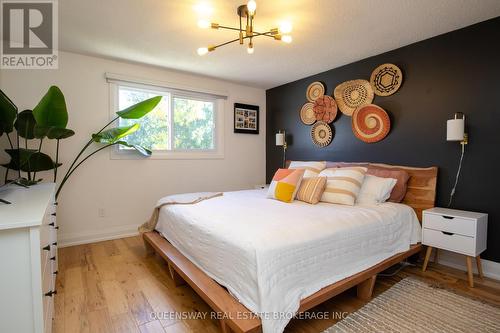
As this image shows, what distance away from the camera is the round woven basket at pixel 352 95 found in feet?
10.4

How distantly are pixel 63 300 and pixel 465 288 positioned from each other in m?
3.20

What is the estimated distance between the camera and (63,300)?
193 cm

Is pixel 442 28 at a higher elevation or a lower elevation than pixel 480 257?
higher

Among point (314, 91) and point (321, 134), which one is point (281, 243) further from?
point (314, 91)

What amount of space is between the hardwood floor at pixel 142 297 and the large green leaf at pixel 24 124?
1309 mm

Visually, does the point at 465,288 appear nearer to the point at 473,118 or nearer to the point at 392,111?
the point at 473,118

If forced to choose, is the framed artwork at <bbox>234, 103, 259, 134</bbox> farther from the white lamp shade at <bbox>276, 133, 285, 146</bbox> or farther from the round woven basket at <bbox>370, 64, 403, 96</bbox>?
the round woven basket at <bbox>370, 64, 403, 96</bbox>

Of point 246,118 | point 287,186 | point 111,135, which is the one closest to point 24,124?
point 111,135

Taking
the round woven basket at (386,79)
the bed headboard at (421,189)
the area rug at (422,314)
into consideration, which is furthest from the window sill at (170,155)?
the area rug at (422,314)

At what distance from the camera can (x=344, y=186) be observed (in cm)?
261

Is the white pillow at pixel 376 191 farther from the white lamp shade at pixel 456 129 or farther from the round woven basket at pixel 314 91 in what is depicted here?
the round woven basket at pixel 314 91

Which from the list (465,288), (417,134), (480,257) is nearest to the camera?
(465,288)

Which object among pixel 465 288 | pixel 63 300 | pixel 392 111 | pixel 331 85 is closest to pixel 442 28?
pixel 392 111

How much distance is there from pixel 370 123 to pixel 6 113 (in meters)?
3.53
